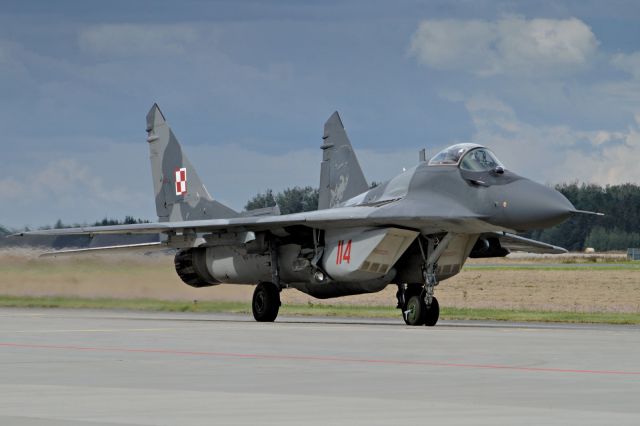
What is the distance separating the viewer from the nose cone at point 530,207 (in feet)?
61.1

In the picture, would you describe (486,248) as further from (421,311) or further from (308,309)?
(308,309)

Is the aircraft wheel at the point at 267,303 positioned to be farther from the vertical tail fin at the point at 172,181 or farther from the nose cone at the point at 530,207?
the nose cone at the point at 530,207

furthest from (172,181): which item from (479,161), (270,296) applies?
(479,161)

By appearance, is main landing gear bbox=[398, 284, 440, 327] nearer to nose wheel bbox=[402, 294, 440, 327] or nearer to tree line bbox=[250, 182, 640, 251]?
nose wheel bbox=[402, 294, 440, 327]

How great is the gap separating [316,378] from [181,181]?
18.3m

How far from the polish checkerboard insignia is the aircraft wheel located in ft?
18.5

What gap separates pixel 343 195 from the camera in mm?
25750

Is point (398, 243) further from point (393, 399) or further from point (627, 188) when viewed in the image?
point (627, 188)

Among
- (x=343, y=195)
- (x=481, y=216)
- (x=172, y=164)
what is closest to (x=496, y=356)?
(x=481, y=216)

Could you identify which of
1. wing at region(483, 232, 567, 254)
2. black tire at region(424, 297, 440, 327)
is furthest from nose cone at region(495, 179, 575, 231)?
wing at region(483, 232, 567, 254)

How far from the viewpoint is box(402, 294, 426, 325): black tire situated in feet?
66.3

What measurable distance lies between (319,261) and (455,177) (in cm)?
360

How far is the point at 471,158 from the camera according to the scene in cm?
1961

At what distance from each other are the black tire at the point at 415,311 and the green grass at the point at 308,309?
481cm
